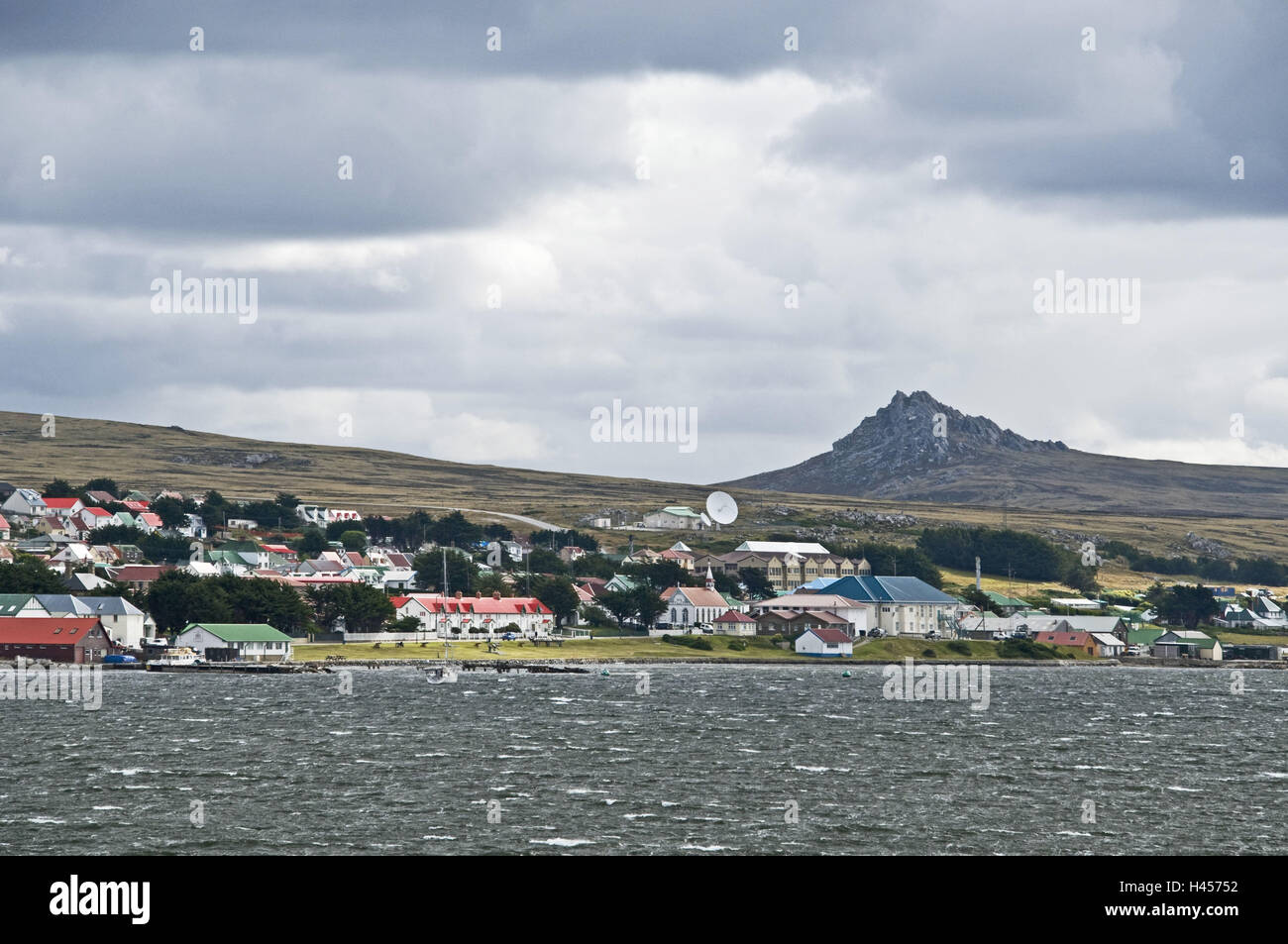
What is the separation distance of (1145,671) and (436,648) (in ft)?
275

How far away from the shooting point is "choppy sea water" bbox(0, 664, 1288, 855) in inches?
1855

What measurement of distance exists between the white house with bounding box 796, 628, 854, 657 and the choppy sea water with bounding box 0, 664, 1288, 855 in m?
77.8

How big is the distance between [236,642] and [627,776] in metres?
104

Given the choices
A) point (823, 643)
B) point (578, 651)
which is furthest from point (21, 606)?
point (823, 643)

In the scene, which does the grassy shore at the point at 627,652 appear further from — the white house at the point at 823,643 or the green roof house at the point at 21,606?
the green roof house at the point at 21,606

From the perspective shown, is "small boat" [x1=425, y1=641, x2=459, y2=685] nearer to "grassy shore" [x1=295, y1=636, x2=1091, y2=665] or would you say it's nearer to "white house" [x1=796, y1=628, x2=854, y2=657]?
"grassy shore" [x1=295, y1=636, x2=1091, y2=665]

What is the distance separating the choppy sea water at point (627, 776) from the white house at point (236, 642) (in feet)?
139

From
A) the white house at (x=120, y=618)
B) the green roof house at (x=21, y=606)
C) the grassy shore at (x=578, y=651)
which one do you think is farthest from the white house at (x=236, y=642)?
the green roof house at (x=21, y=606)

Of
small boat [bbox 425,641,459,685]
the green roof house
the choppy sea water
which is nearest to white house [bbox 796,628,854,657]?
small boat [bbox 425,641,459,685]

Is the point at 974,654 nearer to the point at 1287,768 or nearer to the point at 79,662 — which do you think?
the point at 79,662

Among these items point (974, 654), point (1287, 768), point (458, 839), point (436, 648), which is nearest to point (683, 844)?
point (458, 839)
